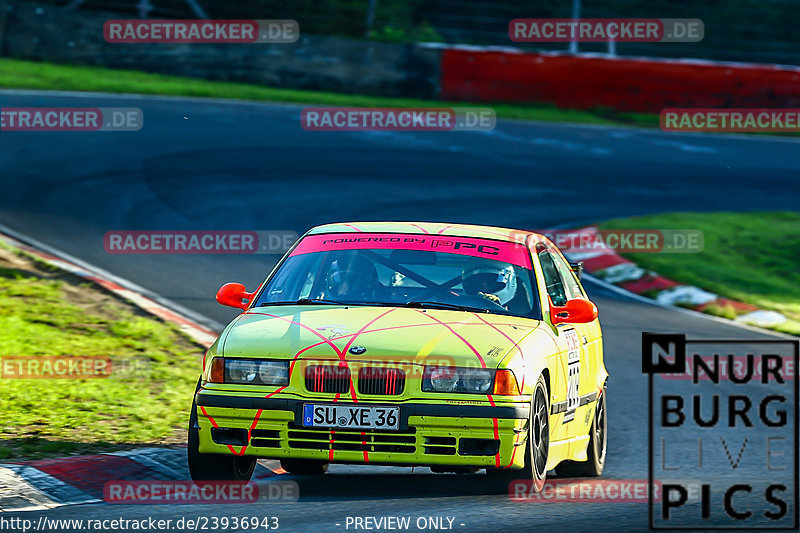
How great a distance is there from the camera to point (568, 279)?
8.19 metres

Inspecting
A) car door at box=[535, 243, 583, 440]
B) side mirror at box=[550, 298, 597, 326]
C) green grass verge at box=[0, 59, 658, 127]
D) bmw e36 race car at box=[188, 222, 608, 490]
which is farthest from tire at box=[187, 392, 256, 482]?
green grass verge at box=[0, 59, 658, 127]

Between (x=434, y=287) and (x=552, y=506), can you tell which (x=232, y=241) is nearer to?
(x=434, y=287)

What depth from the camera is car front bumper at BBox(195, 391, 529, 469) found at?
6.08 meters

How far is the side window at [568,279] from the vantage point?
804 centimetres

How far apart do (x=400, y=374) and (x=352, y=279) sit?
4.11 feet

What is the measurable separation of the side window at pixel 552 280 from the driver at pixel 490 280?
0.89 feet

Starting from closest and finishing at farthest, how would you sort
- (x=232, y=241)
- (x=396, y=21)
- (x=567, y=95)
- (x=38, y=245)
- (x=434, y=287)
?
(x=434, y=287) → (x=38, y=245) → (x=232, y=241) → (x=567, y=95) → (x=396, y=21)

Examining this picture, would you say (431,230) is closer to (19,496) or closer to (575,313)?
(575,313)

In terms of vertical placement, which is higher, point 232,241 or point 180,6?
point 180,6

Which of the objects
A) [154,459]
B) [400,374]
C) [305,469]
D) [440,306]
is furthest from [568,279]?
[154,459]

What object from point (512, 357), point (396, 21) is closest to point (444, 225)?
point (512, 357)

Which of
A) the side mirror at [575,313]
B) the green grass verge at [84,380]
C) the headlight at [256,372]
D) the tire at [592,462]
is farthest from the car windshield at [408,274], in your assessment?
the green grass verge at [84,380]

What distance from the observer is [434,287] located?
729 cm

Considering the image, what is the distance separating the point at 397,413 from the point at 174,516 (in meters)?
1.13
